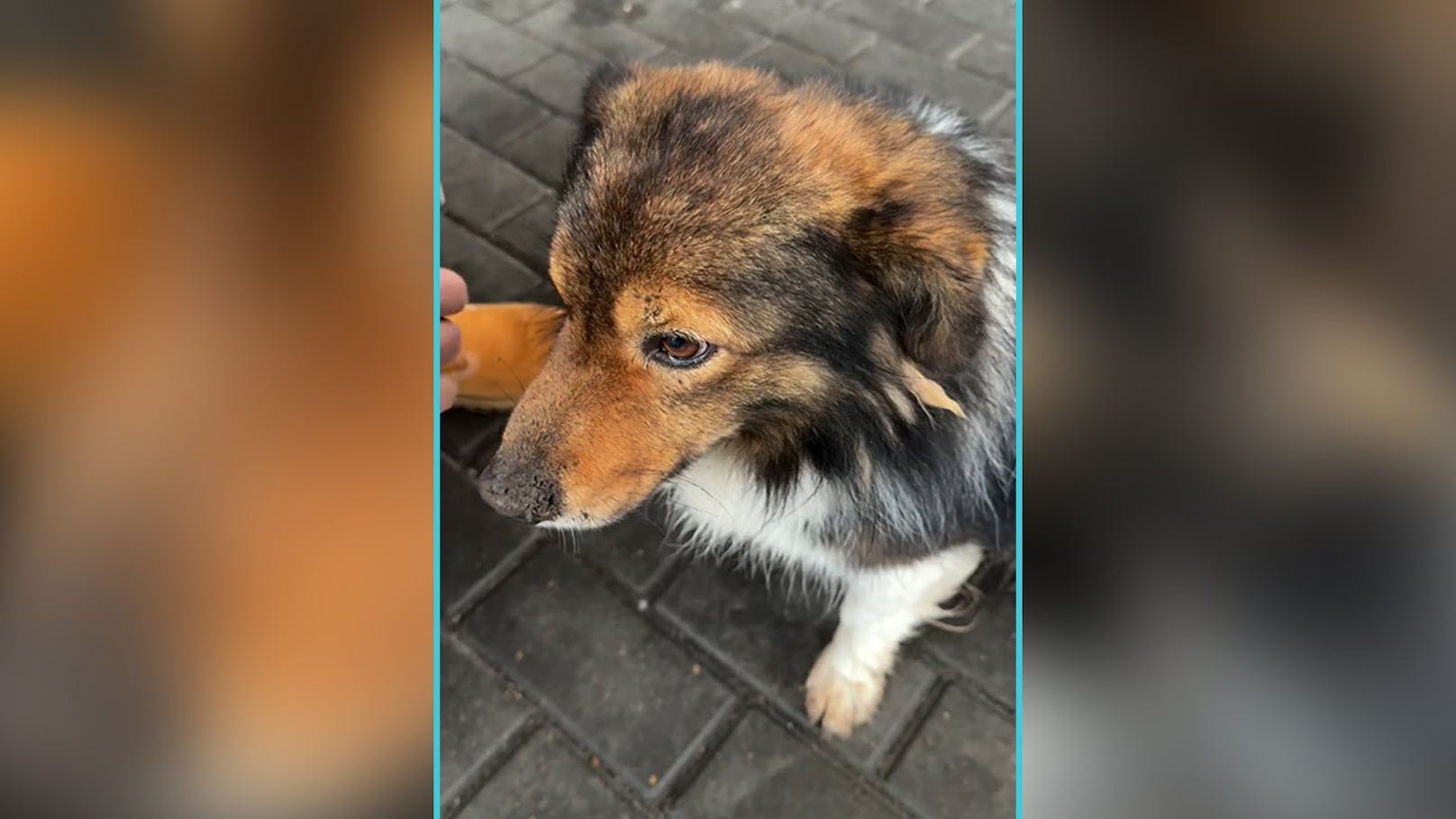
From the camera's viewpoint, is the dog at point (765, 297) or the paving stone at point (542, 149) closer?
the dog at point (765, 297)

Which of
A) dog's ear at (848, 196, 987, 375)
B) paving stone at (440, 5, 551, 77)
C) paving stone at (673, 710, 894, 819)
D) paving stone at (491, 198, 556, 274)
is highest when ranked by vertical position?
dog's ear at (848, 196, 987, 375)

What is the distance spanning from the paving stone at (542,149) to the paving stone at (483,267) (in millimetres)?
378

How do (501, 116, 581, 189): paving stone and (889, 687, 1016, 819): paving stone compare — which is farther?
(501, 116, 581, 189): paving stone

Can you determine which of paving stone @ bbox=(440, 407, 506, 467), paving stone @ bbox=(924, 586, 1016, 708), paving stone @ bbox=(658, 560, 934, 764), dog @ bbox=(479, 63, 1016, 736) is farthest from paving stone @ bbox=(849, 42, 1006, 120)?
paving stone @ bbox=(440, 407, 506, 467)

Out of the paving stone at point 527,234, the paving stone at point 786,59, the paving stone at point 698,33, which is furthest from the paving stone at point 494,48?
the paving stone at point 786,59

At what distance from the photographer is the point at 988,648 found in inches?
93.8

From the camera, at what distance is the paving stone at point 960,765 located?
214 centimetres

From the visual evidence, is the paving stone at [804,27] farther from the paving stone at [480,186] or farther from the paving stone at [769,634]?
the paving stone at [769,634]

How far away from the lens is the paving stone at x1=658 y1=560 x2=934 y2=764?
229 centimetres

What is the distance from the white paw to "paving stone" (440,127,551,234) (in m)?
2.04
